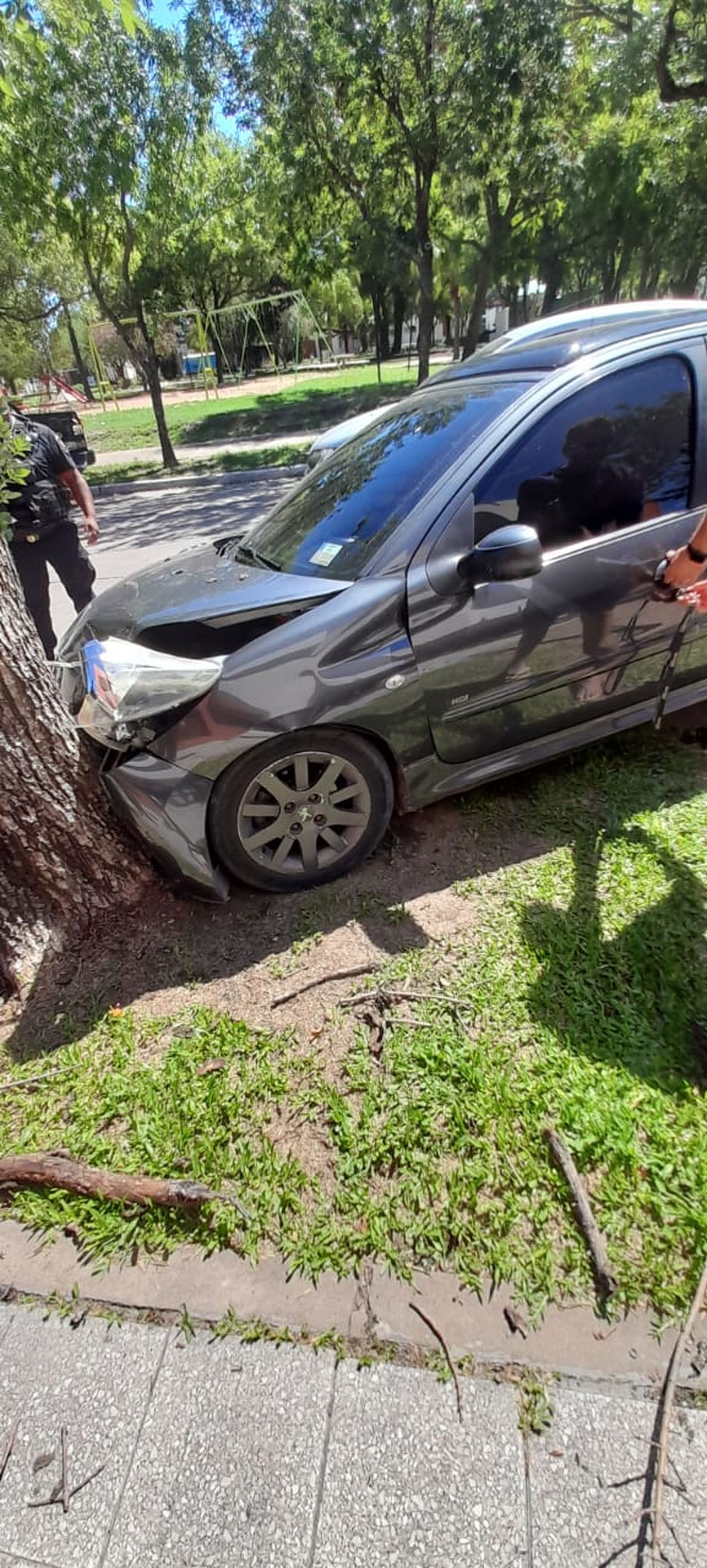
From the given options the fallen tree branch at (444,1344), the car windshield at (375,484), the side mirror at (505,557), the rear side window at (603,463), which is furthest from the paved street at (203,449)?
the fallen tree branch at (444,1344)

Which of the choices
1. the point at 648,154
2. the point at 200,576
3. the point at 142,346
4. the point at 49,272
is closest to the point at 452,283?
the point at 648,154

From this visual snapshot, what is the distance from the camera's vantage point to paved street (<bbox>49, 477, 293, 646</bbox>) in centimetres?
880

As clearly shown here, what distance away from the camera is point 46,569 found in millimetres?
5184

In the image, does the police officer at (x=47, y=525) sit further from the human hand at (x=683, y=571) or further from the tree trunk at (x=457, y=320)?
the tree trunk at (x=457, y=320)

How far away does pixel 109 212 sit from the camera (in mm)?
12312

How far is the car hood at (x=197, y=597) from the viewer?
2.69m

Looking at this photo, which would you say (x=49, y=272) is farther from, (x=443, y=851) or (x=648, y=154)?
(x=443, y=851)

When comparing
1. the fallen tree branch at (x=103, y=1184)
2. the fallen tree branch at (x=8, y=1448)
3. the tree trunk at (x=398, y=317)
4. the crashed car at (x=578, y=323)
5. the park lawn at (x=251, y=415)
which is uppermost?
the tree trunk at (x=398, y=317)

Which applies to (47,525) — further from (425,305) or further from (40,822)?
(425,305)

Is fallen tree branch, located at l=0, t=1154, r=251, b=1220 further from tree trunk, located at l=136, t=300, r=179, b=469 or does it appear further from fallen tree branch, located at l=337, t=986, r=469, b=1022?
tree trunk, located at l=136, t=300, r=179, b=469

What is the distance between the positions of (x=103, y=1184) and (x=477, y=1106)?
37.8 inches

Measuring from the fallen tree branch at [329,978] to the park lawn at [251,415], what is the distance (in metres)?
18.8

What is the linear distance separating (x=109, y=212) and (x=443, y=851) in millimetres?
13731

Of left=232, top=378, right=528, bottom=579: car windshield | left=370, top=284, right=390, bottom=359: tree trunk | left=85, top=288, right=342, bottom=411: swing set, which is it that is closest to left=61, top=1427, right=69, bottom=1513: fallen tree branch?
left=232, top=378, right=528, bottom=579: car windshield
